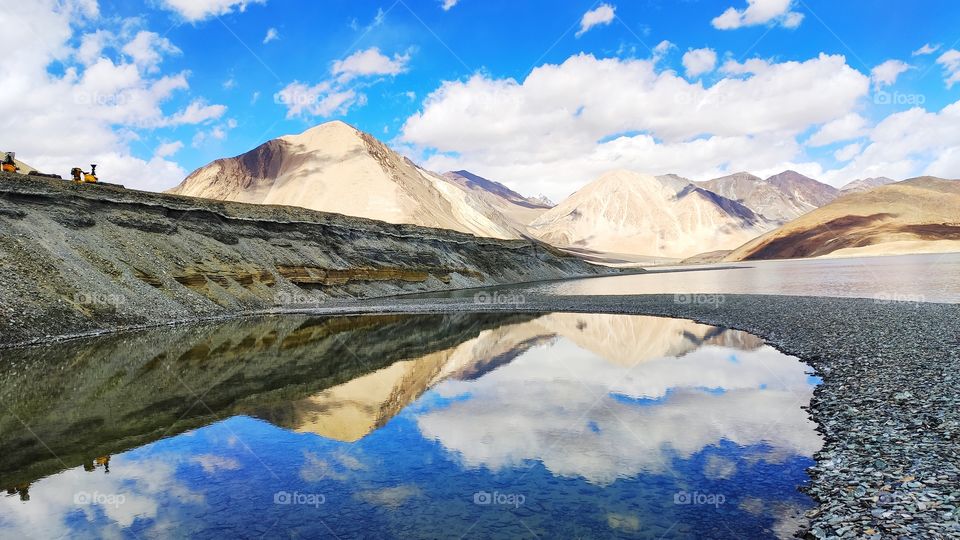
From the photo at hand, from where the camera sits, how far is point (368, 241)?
3319 inches

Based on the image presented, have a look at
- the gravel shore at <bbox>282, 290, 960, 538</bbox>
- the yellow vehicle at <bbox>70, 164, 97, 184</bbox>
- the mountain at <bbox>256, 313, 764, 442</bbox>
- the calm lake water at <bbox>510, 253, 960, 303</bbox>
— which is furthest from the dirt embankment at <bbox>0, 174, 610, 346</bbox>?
the gravel shore at <bbox>282, 290, 960, 538</bbox>

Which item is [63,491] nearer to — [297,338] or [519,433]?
[519,433]

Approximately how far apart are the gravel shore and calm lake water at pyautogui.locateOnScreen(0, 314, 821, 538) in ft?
2.04

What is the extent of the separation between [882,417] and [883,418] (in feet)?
0.34

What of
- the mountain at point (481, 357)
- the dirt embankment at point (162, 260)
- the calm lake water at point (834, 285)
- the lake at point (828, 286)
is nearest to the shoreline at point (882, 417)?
the mountain at point (481, 357)

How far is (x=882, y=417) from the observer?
42.8 ft

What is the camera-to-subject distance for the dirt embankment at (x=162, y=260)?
112ft

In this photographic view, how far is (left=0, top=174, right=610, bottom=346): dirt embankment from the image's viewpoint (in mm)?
34219

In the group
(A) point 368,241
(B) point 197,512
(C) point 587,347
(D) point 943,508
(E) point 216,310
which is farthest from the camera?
(A) point 368,241

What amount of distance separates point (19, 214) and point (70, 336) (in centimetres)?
1421

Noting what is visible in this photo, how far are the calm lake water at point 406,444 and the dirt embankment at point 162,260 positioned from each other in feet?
27.1

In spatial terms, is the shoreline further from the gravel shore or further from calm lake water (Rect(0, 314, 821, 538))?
calm lake water (Rect(0, 314, 821, 538))

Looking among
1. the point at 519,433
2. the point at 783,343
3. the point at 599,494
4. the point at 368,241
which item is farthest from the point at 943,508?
the point at 368,241

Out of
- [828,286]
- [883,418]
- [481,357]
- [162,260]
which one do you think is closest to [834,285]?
[828,286]
